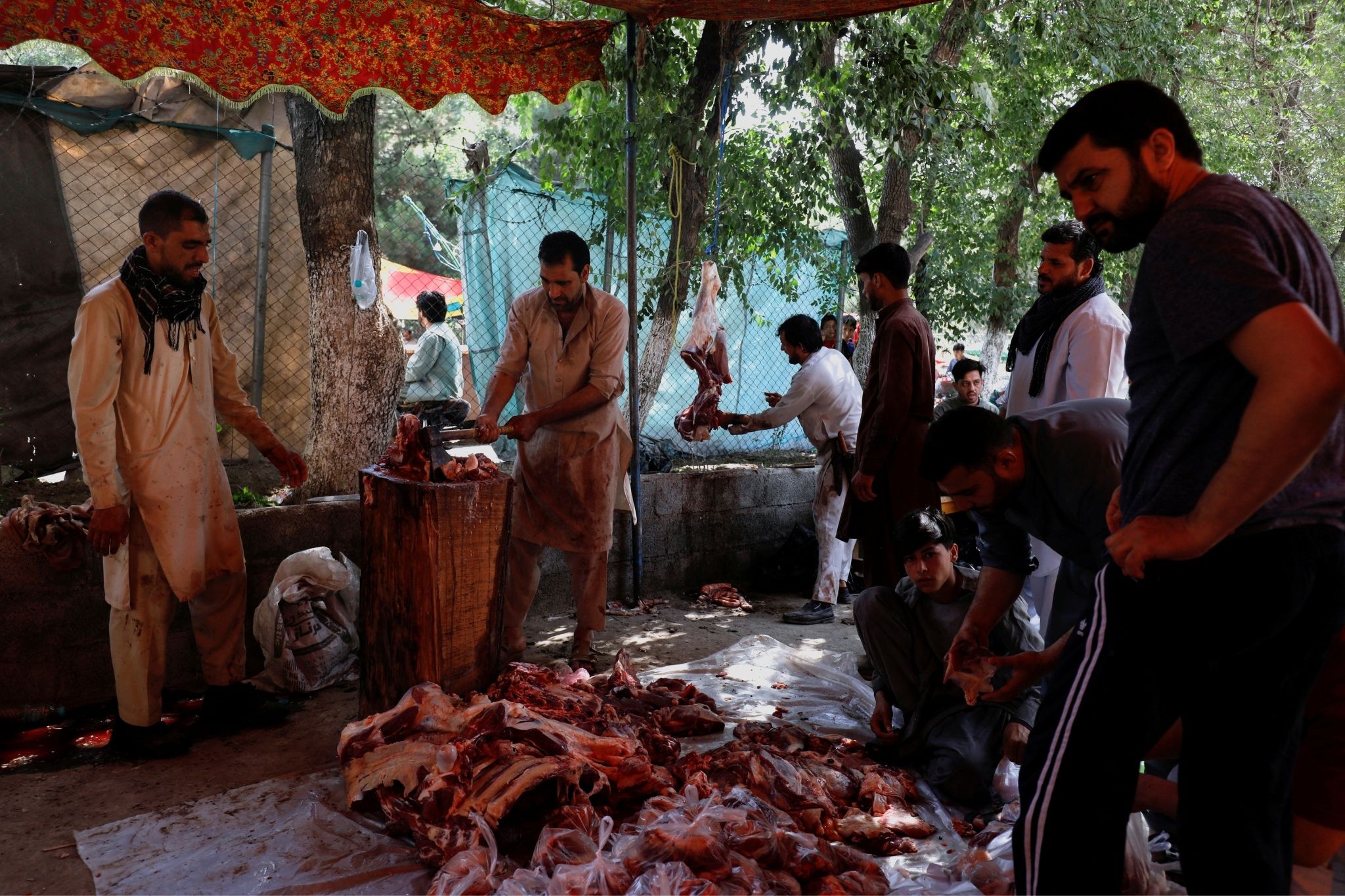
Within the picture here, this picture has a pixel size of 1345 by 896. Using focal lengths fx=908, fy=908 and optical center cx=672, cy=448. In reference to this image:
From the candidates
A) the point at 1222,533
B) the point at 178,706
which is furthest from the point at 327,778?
the point at 1222,533

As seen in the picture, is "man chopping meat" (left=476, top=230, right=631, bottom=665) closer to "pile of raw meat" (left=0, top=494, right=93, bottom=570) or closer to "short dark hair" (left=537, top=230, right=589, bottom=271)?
"short dark hair" (left=537, top=230, right=589, bottom=271)

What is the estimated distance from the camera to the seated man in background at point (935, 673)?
353 centimetres

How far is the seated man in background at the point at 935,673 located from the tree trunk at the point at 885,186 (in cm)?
475

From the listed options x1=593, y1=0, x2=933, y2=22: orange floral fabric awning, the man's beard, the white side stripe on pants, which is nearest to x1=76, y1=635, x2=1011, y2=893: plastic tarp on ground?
the white side stripe on pants

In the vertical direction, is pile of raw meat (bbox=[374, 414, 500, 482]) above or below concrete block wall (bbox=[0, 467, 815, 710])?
above

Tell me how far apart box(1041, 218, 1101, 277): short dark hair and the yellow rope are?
304 centimetres

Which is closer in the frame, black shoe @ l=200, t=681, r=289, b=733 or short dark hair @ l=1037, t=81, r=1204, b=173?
short dark hair @ l=1037, t=81, r=1204, b=173

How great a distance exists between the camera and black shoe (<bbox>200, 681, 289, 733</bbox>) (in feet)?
13.9

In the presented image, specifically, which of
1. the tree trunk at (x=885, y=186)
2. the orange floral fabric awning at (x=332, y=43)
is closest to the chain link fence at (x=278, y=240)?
the tree trunk at (x=885, y=186)

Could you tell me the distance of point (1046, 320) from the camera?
430 centimetres

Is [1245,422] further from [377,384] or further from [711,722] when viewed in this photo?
[377,384]

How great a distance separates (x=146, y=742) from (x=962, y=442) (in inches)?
142

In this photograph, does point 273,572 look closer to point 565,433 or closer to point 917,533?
point 565,433

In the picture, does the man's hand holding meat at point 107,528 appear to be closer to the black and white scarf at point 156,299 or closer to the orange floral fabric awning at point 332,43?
the black and white scarf at point 156,299
